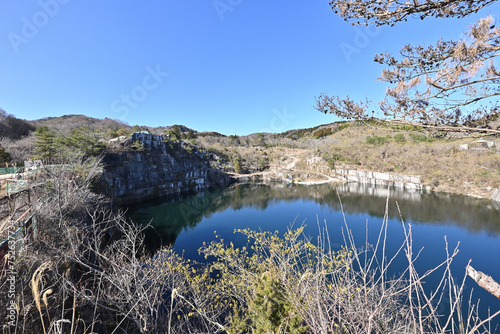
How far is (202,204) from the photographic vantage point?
64.0 ft

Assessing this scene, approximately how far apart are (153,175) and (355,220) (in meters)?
19.2

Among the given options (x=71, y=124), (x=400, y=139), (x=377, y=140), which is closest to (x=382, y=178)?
(x=400, y=139)

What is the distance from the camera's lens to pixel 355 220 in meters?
13.5

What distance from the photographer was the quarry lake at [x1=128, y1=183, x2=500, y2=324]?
8648mm

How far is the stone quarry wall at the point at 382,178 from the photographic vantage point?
75.5 feet

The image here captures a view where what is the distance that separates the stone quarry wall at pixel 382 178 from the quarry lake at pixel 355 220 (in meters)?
2.23

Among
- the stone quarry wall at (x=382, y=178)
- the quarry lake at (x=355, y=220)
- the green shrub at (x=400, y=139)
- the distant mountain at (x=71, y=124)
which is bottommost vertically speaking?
the quarry lake at (x=355, y=220)

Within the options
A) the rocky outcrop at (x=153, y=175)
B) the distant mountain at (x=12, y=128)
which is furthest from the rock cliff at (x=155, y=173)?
the distant mountain at (x=12, y=128)

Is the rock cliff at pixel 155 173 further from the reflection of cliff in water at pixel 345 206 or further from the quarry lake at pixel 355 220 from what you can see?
the reflection of cliff in water at pixel 345 206

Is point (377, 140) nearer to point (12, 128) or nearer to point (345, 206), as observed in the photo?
point (345, 206)

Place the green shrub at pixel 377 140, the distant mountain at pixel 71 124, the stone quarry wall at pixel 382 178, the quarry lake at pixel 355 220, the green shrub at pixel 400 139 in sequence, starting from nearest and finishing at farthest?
the quarry lake at pixel 355 220, the stone quarry wall at pixel 382 178, the distant mountain at pixel 71 124, the green shrub at pixel 400 139, the green shrub at pixel 377 140

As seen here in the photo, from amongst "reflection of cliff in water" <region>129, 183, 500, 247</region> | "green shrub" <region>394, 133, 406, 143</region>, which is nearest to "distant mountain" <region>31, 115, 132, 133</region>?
"reflection of cliff in water" <region>129, 183, 500, 247</region>

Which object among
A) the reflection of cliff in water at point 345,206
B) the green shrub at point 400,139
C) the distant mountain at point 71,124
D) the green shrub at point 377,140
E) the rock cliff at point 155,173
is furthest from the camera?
the green shrub at point 377,140

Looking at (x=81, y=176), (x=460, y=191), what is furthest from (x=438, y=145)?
(x=81, y=176)
